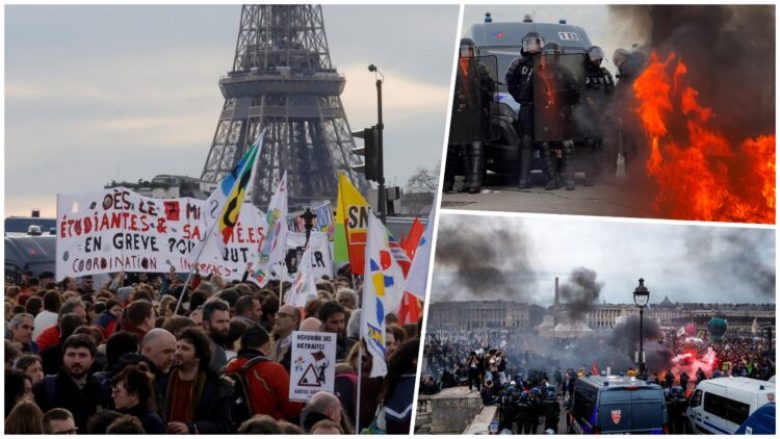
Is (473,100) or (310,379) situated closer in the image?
(310,379)

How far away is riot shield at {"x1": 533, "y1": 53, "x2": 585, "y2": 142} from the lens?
17.8m

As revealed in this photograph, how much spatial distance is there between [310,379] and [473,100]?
20.9 ft

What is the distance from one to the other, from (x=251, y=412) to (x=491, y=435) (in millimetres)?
3837

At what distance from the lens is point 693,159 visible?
59.5 feet

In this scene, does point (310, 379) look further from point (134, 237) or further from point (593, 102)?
point (593, 102)

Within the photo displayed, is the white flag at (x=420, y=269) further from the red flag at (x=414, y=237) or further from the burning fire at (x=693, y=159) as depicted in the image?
the burning fire at (x=693, y=159)

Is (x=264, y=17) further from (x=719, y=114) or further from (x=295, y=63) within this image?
(x=719, y=114)

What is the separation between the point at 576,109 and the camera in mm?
17906

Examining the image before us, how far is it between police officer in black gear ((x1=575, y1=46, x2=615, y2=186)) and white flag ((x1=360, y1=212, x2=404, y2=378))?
3969 millimetres

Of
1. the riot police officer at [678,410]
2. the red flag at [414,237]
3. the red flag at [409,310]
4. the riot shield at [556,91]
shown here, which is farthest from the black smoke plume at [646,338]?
the red flag at [409,310]

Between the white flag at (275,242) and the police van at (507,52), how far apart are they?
96.7 inches

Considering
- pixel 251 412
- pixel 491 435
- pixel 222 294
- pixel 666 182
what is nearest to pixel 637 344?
pixel 666 182

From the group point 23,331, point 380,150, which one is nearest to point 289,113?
point 380,150

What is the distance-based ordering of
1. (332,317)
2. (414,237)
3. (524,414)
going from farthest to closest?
(414,237), (524,414), (332,317)
